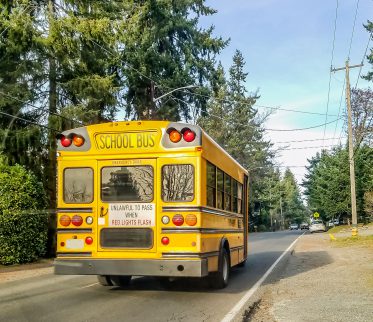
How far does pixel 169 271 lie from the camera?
8.94 m

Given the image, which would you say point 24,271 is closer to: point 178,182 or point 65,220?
point 65,220

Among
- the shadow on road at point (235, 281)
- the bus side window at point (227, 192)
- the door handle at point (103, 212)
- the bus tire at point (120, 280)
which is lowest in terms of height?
the shadow on road at point (235, 281)

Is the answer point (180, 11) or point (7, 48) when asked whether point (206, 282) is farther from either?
point (180, 11)

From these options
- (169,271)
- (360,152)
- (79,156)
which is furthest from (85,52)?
(360,152)

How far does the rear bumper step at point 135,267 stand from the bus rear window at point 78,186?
1146 mm

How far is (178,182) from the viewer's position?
927 centimetres

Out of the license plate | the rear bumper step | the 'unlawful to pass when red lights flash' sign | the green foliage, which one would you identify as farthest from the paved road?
the green foliage

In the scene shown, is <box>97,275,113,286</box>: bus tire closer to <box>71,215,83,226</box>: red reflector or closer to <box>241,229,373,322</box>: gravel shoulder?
<box>71,215,83,226</box>: red reflector

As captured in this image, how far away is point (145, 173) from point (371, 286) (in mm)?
5516

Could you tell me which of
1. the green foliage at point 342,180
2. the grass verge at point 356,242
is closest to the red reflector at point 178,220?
the grass verge at point 356,242

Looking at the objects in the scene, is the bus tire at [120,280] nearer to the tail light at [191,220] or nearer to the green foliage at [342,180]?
the tail light at [191,220]

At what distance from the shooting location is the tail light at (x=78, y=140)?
32.1 feet

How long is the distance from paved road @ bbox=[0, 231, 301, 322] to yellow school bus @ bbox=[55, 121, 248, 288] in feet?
1.87

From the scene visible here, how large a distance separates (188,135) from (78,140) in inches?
86.4
